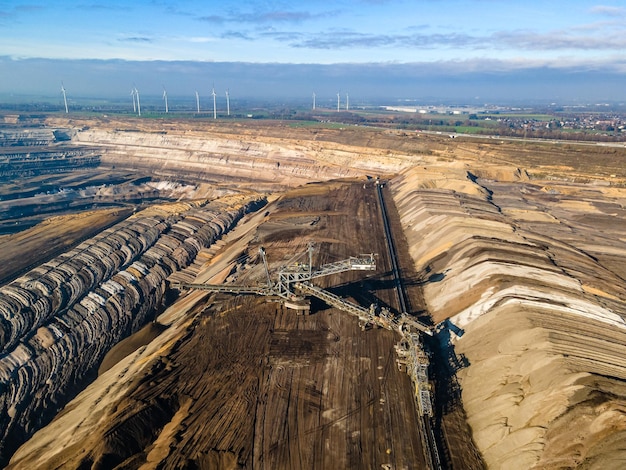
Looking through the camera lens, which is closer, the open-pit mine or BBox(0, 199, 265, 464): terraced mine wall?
the open-pit mine

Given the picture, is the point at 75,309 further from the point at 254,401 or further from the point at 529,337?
the point at 529,337

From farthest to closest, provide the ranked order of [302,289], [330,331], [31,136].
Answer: [31,136] → [302,289] → [330,331]

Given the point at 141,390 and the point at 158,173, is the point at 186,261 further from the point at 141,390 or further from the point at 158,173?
the point at 158,173

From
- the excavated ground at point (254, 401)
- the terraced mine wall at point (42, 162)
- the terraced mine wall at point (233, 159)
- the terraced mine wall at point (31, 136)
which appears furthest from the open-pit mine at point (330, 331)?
the terraced mine wall at point (31, 136)

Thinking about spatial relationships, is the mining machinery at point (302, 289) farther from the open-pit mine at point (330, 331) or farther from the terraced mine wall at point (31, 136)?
the terraced mine wall at point (31, 136)

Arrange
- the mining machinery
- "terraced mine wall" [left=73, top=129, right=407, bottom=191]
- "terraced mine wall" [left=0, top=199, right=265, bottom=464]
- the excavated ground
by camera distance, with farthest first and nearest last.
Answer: "terraced mine wall" [left=73, top=129, right=407, bottom=191] → "terraced mine wall" [left=0, top=199, right=265, bottom=464] → the mining machinery → the excavated ground

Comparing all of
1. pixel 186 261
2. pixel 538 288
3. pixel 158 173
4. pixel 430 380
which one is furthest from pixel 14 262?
pixel 158 173

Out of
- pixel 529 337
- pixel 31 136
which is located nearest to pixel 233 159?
pixel 31 136

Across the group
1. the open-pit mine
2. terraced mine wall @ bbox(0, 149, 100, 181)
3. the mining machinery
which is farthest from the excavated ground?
terraced mine wall @ bbox(0, 149, 100, 181)

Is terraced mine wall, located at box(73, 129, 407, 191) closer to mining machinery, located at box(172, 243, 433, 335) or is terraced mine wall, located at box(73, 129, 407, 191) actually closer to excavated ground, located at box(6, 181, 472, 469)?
mining machinery, located at box(172, 243, 433, 335)
